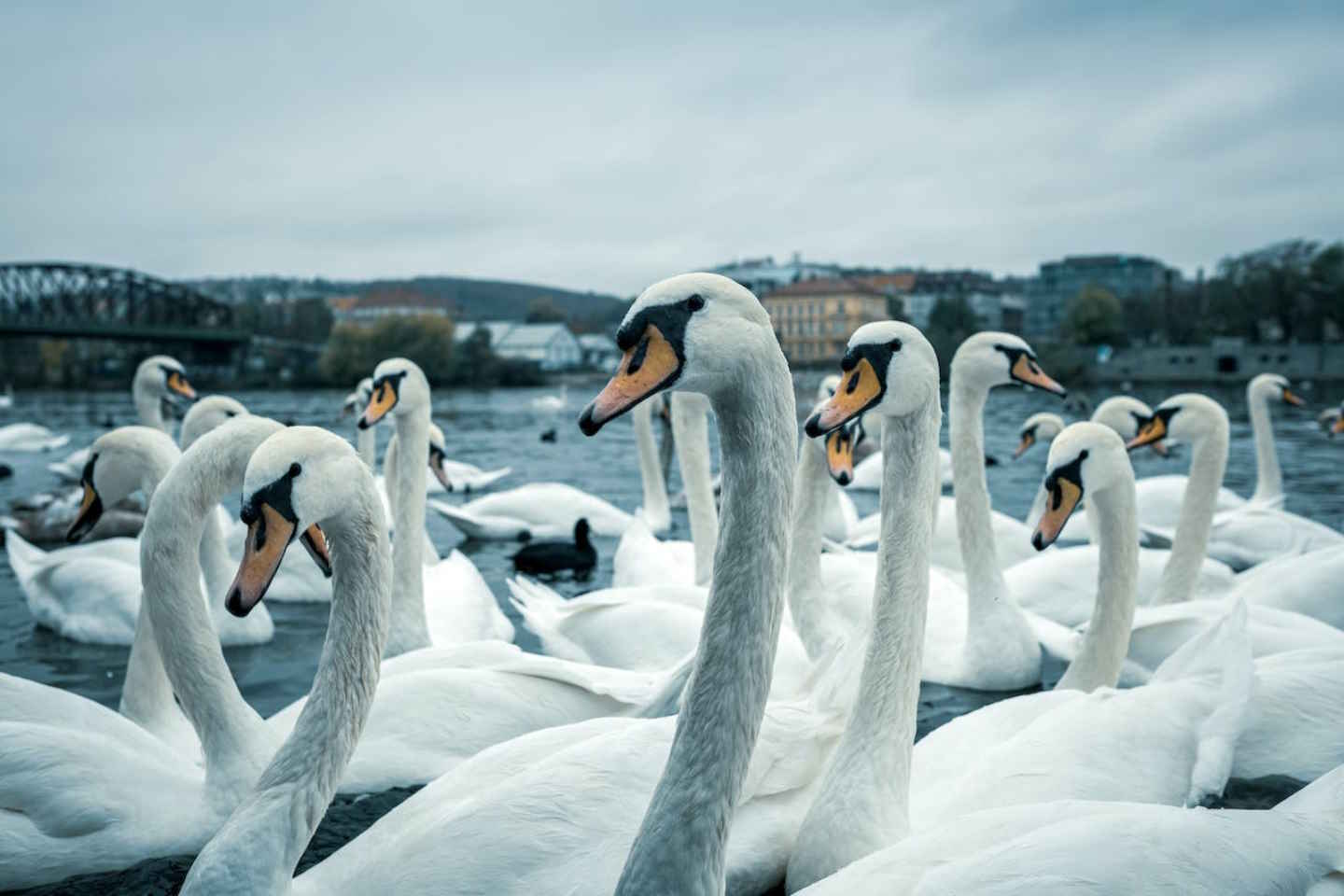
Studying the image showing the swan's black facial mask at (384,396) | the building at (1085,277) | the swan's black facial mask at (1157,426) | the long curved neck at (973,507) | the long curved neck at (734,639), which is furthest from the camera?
the building at (1085,277)

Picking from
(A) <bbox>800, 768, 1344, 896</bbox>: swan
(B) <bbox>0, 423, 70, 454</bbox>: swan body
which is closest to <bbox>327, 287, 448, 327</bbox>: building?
(B) <bbox>0, 423, 70, 454</bbox>: swan body

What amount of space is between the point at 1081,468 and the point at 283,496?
11.3ft

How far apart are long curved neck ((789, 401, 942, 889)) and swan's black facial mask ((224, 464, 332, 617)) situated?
1758mm

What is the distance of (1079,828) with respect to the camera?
2734 mm

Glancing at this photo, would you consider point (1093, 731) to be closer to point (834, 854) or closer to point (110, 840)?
point (834, 854)

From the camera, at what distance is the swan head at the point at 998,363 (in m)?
6.46

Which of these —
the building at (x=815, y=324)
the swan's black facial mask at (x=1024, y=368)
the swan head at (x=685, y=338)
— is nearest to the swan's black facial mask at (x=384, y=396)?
the swan's black facial mask at (x=1024, y=368)

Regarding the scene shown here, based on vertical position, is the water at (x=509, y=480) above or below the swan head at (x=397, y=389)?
below

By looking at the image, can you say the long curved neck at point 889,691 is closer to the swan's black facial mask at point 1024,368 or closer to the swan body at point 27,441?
the swan's black facial mask at point 1024,368

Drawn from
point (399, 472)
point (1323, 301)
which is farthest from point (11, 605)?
point (1323, 301)

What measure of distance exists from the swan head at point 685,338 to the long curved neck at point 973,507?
167 inches

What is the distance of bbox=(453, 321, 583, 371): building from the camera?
120m

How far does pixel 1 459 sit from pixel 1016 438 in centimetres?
2186

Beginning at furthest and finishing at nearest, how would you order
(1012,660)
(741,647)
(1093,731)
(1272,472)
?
(1272,472)
(1012,660)
(1093,731)
(741,647)
